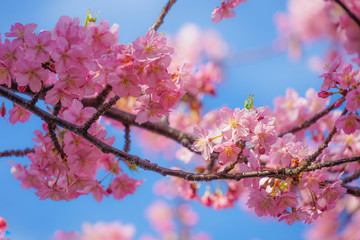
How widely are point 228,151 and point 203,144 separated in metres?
0.13

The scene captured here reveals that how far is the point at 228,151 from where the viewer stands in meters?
1.43

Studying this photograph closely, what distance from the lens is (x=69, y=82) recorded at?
1.46 meters

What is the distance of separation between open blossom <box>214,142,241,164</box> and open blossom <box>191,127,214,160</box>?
6 centimetres

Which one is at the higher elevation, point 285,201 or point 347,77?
point 347,77

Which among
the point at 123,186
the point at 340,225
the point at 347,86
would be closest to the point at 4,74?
the point at 123,186

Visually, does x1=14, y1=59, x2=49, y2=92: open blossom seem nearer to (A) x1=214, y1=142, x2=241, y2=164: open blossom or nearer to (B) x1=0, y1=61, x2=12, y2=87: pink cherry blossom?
(B) x1=0, y1=61, x2=12, y2=87: pink cherry blossom

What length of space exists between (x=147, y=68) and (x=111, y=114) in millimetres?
972

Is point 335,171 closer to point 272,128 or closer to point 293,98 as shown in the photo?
point 293,98

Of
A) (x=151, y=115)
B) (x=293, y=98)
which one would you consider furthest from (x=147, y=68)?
(x=293, y=98)

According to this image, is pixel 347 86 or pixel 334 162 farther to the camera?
pixel 347 86

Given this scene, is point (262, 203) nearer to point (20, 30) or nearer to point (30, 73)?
point (30, 73)

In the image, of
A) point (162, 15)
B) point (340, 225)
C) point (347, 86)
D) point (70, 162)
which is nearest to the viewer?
point (347, 86)

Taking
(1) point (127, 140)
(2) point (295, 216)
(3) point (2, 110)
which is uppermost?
(1) point (127, 140)

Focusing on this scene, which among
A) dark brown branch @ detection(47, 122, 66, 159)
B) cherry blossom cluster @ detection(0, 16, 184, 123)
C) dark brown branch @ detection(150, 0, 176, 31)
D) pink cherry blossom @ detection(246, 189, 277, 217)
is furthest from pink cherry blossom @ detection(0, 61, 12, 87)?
pink cherry blossom @ detection(246, 189, 277, 217)
